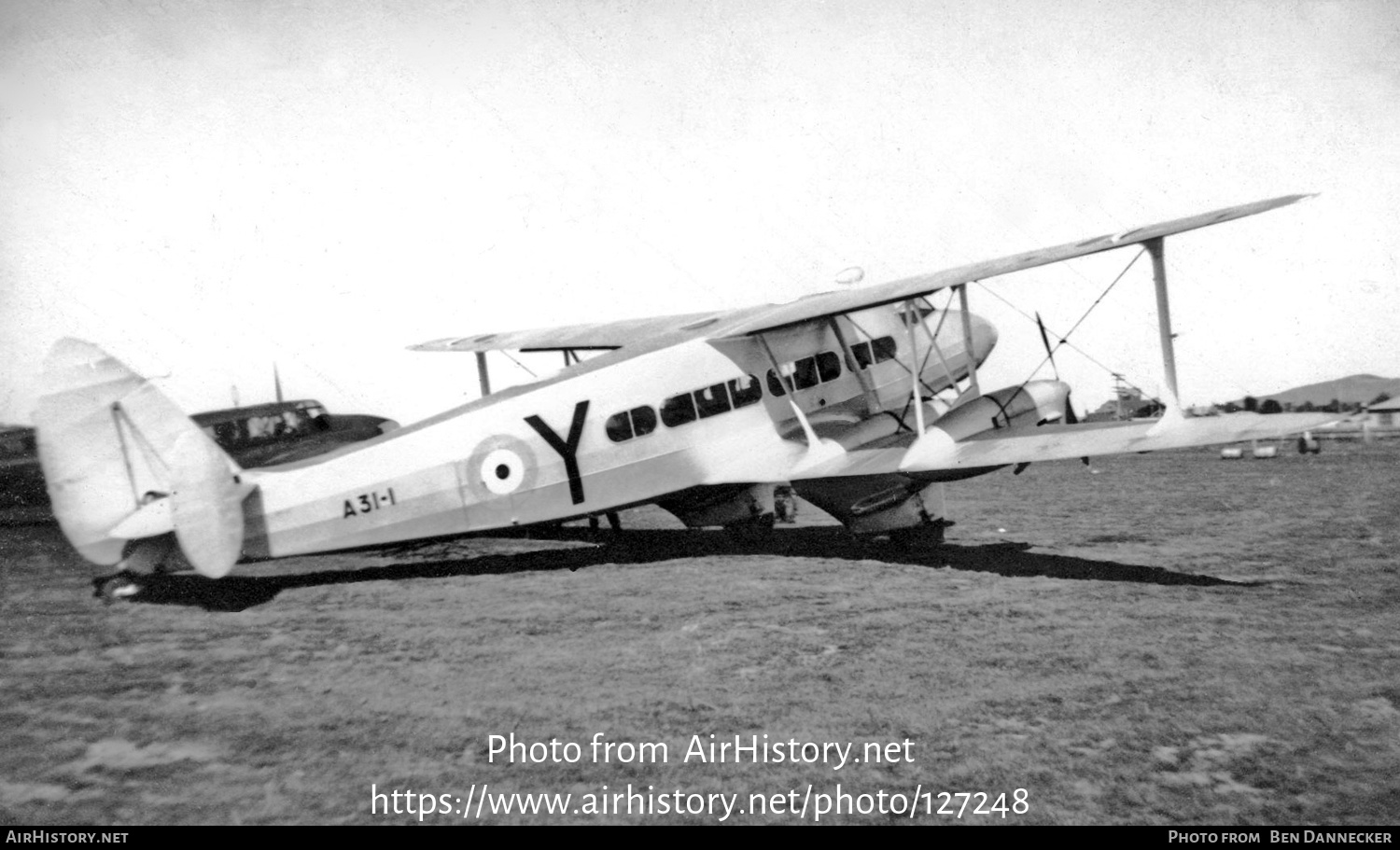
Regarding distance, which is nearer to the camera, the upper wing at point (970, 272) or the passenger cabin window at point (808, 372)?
the upper wing at point (970, 272)

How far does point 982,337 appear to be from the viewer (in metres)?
14.4

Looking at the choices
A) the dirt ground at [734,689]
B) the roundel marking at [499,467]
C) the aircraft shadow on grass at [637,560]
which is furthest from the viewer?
the roundel marking at [499,467]

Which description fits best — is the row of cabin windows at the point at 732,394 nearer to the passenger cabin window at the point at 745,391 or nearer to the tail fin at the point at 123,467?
the passenger cabin window at the point at 745,391

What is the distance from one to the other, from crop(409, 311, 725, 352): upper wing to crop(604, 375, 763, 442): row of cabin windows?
254cm

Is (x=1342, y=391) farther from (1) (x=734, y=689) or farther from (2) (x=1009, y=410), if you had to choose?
(1) (x=734, y=689)

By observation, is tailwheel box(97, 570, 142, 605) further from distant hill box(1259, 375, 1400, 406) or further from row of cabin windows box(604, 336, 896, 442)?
distant hill box(1259, 375, 1400, 406)

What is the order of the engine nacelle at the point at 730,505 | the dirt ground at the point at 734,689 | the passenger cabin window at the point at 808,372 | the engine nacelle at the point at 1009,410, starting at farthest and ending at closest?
the passenger cabin window at the point at 808,372 < the engine nacelle at the point at 730,505 < the engine nacelle at the point at 1009,410 < the dirt ground at the point at 734,689

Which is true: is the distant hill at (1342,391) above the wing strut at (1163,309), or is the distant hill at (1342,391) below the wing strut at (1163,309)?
below

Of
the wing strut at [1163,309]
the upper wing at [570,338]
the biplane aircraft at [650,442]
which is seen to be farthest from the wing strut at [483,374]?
the wing strut at [1163,309]

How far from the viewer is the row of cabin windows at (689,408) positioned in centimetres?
1070

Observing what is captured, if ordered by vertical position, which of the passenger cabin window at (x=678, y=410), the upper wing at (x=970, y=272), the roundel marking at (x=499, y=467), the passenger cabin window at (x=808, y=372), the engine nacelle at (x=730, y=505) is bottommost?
the engine nacelle at (x=730, y=505)

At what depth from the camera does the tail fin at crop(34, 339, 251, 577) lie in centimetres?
798

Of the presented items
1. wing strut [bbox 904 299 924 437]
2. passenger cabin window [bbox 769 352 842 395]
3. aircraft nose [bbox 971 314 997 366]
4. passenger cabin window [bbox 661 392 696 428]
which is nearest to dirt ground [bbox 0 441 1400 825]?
wing strut [bbox 904 299 924 437]

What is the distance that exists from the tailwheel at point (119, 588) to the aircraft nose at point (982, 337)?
11.4 meters
